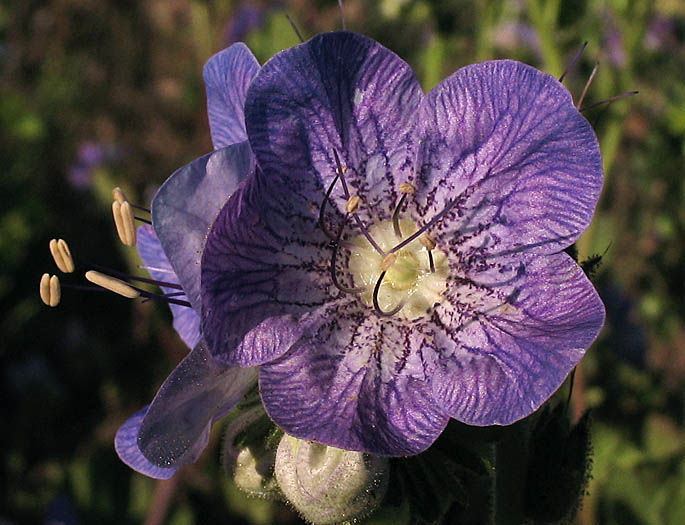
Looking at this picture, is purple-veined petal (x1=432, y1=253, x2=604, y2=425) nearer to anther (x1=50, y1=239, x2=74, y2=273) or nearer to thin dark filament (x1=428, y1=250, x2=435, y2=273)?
thin dark filament (x1=428, y1=250, x2=435, y2=273)

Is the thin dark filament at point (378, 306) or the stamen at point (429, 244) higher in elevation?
the stamen at point (429, 244)

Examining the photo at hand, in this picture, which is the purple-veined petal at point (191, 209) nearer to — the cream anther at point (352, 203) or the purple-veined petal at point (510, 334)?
the cream anther at point (352, 203)

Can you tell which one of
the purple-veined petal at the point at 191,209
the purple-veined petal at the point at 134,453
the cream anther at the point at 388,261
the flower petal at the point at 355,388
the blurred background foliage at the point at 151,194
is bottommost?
the blurred background foliage at the point at 151,194

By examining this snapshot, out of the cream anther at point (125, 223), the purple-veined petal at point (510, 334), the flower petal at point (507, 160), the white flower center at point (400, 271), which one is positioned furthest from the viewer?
the white flower center at point (400, 271)

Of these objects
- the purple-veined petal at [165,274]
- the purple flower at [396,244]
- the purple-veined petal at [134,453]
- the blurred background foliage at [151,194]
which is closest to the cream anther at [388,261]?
the purple flower at [396,244]

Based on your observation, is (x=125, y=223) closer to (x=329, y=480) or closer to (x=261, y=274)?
(x=261, y=274)

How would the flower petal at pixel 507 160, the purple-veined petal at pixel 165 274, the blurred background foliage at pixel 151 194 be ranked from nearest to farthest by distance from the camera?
the flower petal at pixel 507 160
the purple-veined petal at pixel 165 274
the blurred background foliage at pixel 151 194

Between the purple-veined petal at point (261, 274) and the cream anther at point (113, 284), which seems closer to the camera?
the purple-veined petal at point (261, 274)
